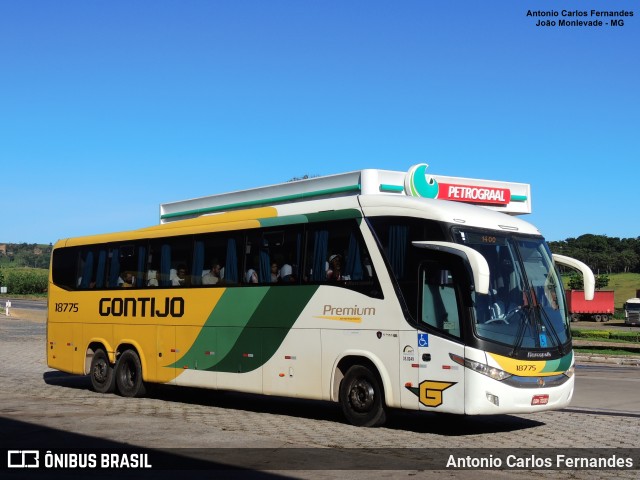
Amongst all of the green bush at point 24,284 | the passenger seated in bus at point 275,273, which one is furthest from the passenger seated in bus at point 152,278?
the green bush at point 24,284

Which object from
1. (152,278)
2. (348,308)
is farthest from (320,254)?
(152,278)

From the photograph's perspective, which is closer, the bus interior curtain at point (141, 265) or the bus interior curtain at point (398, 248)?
the bus interior curtain at point (398, 248)

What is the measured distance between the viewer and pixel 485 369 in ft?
40.0

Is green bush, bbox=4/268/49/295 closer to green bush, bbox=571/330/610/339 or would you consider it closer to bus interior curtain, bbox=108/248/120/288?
green bush, bbox=571/330/610/339

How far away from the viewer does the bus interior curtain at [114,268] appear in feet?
64.3

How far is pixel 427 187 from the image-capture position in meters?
27.8

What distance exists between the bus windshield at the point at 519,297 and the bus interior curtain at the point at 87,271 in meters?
10.5

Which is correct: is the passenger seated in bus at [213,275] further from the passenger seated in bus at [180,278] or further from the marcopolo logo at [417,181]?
the marcopolo logo at [417,181]

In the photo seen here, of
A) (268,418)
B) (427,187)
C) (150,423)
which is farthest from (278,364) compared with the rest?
(427,187)

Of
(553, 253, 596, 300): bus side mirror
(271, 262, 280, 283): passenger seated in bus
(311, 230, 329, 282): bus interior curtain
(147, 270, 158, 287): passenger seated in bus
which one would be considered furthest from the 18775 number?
(553, 253, 596, 300): bus side mirror

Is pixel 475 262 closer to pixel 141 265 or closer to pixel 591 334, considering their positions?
pixel 141 265

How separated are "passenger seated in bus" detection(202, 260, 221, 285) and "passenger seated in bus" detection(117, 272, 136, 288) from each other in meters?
2.60

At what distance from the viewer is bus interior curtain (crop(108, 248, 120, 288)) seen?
19592 mm

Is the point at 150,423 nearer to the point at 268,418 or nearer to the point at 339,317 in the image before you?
the point at 268,418
